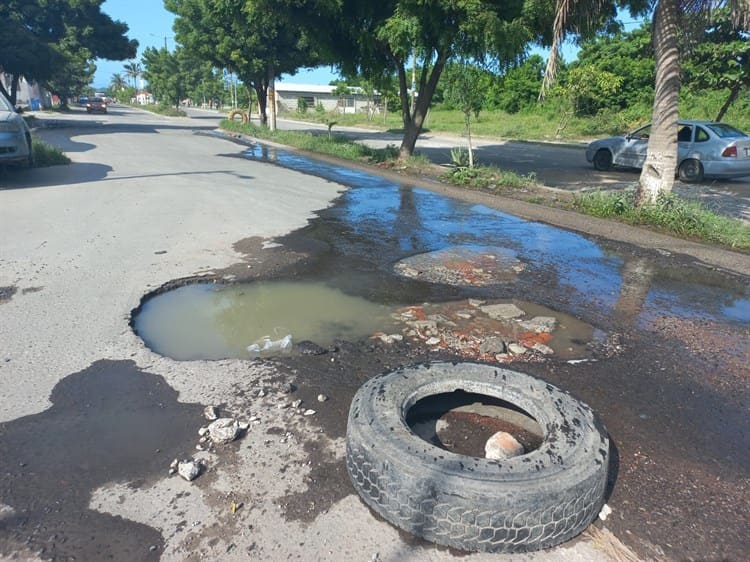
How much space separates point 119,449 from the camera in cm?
278

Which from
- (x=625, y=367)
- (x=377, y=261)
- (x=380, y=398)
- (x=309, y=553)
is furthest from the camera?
(x=377, y=261)

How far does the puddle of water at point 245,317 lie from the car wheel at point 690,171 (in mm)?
12041

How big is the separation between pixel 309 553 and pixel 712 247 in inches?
288

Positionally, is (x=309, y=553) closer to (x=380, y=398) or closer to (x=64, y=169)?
(x=380, y=398)

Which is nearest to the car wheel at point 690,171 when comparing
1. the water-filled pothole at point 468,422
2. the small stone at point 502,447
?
the water-filled pothole at point 468,422

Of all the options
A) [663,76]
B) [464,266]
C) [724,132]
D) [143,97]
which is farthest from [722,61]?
[143,97]

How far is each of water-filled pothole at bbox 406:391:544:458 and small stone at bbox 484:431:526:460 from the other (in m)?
0.06

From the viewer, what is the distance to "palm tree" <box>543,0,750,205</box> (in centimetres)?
775

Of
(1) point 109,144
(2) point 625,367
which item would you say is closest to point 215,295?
(2) point 625,367

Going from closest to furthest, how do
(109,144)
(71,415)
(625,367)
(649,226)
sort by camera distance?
(71,415) → (625,367) → (649,226) → (109,144)

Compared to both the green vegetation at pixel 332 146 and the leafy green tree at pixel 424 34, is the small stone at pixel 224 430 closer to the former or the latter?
the leafy green tree at pixel 424 34

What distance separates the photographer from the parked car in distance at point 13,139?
949 centimetres

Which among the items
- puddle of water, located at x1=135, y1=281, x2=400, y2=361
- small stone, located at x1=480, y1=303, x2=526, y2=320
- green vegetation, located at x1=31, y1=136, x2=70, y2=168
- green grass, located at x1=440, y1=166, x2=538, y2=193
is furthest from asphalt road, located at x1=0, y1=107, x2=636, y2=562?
green vegetation, located at x1=31, y1=136, x2=70, y2=168

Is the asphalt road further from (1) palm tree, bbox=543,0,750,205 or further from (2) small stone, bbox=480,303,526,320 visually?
(1) palm tree, bbox=543,0,750,205
